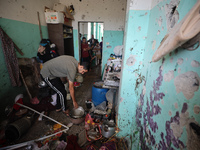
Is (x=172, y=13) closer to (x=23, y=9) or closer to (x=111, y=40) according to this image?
(x=23, y=9)

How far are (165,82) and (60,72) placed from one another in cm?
191

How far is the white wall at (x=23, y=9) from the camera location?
2267mm

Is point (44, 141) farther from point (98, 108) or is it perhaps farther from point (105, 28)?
point (105, 28)

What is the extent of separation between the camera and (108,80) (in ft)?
6.73

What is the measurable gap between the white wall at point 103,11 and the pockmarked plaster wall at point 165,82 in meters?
3.28

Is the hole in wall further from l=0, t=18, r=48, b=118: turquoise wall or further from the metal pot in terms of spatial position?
l=0, t=18, r=48, b=118: turquoise wall

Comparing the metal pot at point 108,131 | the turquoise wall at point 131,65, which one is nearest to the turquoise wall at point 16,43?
the metal pot at point 108,131

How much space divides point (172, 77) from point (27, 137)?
7.99 ft

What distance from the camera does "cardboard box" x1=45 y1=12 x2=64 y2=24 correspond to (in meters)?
3.43

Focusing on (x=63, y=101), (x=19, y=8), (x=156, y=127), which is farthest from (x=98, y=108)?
(x=19, y=8)

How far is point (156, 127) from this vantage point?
0.93 meters

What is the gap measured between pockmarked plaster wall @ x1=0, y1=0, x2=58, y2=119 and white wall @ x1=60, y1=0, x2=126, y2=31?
4.13 feet

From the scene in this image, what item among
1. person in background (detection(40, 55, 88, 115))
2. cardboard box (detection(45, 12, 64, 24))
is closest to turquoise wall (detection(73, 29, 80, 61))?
cardboard box (detection(45, 12, 64, 24))

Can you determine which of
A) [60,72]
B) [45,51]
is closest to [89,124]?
[60,72]
